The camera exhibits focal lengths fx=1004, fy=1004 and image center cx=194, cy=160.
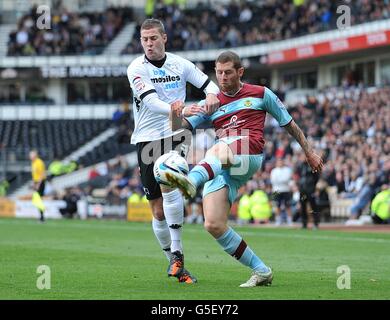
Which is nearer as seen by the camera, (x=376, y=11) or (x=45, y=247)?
(x=45, y=247)

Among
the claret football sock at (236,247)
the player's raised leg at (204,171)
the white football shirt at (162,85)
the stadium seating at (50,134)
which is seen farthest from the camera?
the stadium seating at (50,134)

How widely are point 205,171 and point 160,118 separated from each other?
225 centimetres

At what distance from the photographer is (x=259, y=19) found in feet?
155

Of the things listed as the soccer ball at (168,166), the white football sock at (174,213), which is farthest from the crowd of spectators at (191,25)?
the soccer ball at (168,166)

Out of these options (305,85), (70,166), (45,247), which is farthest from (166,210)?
(305,85)

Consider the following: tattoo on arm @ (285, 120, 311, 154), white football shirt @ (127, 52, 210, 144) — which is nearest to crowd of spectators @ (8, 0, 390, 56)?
white football shirt @ (127, 52, 210, 144)

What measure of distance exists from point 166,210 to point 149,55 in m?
1.72

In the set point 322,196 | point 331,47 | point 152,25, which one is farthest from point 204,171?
point 331,47

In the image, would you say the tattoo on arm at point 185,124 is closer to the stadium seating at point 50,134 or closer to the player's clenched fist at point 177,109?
the player's clenched fist at point 177,109

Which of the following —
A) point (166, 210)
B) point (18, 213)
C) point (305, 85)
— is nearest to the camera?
point (166, 210)

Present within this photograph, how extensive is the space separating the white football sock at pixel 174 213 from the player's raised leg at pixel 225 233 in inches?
39.9

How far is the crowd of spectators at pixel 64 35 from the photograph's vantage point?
51.8 m

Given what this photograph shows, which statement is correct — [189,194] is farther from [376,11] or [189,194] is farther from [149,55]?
[376,11]

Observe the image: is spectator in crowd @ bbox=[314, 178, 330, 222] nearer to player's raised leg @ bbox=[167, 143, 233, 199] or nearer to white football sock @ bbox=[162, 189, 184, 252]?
white football sock @ bbox=[162, 189, 184, 252]
